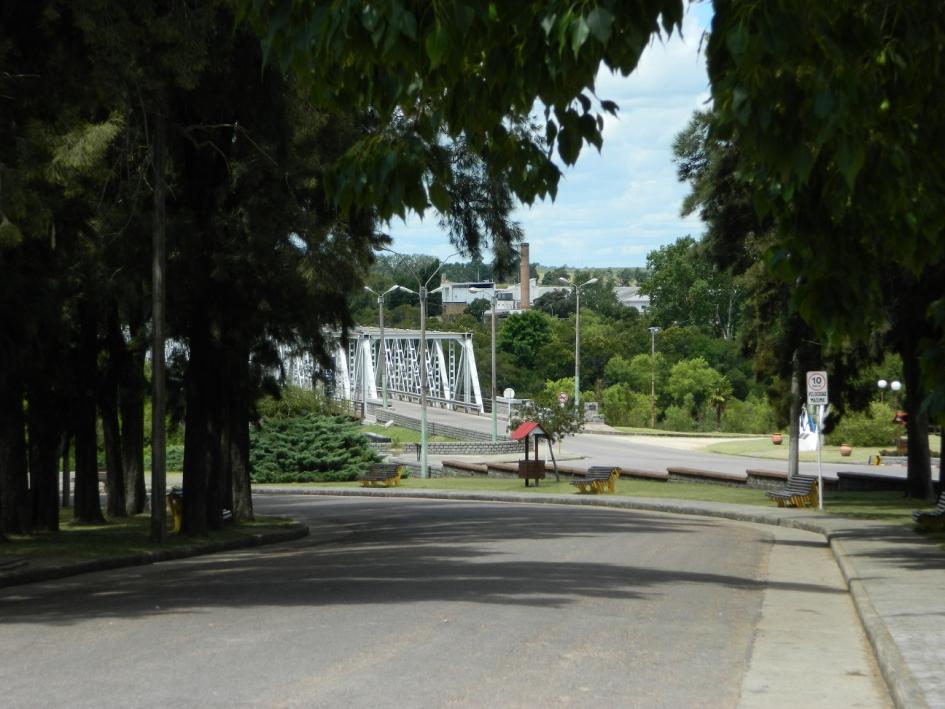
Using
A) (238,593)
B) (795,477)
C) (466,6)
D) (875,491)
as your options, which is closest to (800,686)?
(466,6)

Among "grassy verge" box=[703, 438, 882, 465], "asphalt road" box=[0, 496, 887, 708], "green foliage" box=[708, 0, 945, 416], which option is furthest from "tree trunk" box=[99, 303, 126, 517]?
"grassy verge" box=[703, 438, 882, 465]

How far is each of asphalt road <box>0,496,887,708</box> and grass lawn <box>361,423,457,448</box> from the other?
63.3 m

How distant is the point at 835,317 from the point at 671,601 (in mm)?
5032

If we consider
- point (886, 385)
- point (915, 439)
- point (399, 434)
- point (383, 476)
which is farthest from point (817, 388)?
point (399, 434)

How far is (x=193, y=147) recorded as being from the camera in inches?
950

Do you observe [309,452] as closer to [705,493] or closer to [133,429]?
[705,493]

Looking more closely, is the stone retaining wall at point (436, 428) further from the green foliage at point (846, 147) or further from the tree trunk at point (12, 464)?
the green foliage at point (846, 147)

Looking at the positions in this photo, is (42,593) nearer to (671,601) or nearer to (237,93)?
(671,601)

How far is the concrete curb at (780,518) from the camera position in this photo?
368 inches

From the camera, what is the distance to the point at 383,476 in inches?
2124

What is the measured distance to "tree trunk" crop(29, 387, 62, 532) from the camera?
27.5 meters

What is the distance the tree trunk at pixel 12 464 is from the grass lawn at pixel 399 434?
185 ft

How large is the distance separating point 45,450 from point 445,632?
60.3ft

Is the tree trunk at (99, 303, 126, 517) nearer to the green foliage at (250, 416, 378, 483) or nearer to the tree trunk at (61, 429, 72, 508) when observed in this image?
the tree trunk at (61, 429, 72, 508)
